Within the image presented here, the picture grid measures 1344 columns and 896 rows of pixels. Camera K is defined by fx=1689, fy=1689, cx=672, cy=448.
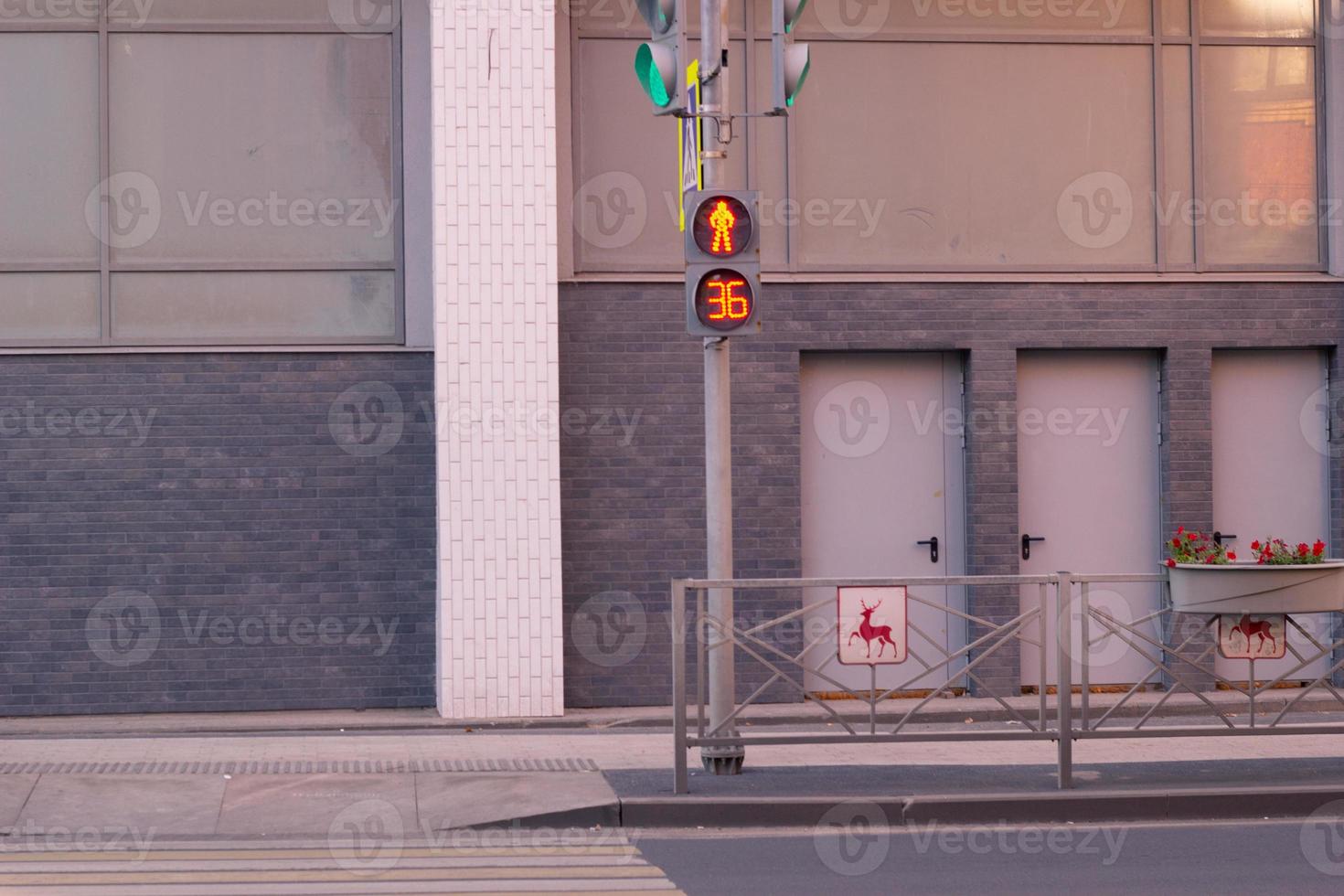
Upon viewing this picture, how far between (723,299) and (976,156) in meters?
4.39

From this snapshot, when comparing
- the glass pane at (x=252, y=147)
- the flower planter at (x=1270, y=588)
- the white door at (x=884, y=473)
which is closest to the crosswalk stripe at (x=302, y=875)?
the flower planter at (x=1270, y=588)

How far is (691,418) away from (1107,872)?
565cm

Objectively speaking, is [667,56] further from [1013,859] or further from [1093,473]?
[1093,473]

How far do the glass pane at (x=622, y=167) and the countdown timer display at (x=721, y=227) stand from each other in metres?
3.30

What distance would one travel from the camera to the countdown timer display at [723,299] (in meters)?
9.48

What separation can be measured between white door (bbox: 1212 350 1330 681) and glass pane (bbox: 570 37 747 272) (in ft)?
14.1

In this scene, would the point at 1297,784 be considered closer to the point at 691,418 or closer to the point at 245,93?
the point at 691,418

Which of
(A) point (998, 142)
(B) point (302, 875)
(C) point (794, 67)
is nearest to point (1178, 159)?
(A) point (998, 142)

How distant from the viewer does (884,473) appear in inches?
513

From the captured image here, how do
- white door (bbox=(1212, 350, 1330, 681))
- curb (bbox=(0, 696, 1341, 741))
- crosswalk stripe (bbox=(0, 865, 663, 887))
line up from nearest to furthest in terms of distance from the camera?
1. crosswalk stripe (bbox=(0, 865, 663, 887))
2. curb (bbox=(0, 696, 1341, 741))
3. white door (bbox=(1212, 350, 1330, 681))

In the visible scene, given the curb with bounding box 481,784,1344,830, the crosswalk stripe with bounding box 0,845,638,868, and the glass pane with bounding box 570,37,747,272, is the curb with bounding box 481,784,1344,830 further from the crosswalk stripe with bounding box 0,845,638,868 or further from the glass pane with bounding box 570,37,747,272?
the glass pane with bounding box 570,37,747,272

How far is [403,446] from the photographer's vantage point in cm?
1255

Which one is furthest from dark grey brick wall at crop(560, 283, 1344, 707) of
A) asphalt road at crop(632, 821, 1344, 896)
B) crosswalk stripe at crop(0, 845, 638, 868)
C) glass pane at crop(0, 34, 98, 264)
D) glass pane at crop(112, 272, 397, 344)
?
crosswalk stripe at crop(0, 845, 638, 868)

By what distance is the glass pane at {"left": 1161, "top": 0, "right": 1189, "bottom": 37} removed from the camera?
1320 cm
